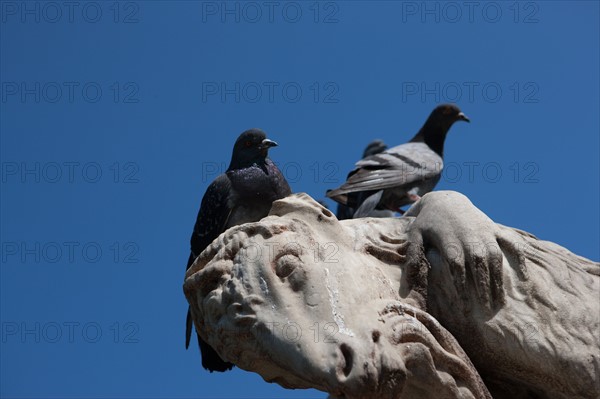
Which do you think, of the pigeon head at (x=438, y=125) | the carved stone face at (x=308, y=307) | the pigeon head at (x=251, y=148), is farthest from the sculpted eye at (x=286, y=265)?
the pigeon head at (x=438, y=125)

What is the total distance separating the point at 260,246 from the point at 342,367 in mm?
579

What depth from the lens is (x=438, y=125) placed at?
9594mm

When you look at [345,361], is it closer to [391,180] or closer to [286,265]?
[286,265]

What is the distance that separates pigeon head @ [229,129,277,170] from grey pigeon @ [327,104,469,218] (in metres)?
1.15

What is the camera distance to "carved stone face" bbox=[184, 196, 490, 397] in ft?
10.3

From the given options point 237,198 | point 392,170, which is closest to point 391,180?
point 392,170

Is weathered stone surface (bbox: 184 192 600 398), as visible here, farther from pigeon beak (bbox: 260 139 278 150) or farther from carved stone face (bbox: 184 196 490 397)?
pigeon beak (bbox: 260 139 278 150)

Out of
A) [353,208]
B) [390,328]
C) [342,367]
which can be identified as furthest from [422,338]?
[353,208]

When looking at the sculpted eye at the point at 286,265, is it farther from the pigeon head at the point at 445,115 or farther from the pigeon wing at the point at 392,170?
the pigeon head at the point at 445,115

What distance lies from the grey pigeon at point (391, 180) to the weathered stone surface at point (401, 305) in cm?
366

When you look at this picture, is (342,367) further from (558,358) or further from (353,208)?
(353,208)

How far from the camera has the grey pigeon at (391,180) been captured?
7.59 m

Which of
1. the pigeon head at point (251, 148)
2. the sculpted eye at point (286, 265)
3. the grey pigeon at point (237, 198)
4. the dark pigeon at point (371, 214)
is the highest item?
the sculpted eye at point (286, 265)

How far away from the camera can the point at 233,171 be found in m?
6.48
